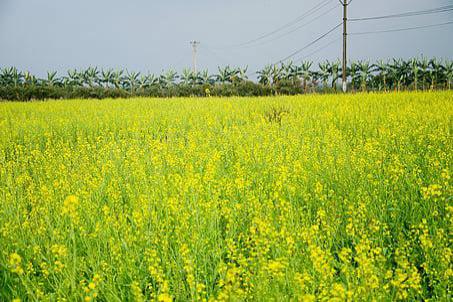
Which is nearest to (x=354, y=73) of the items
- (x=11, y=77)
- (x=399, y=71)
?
(x=399, y=71)

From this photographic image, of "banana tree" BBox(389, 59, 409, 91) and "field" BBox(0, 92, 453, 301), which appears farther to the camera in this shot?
"banana tree" BBox(389, 59, 409, 91)

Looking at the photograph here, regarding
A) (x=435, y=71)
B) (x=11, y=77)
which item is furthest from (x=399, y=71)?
(x=11, y=77)

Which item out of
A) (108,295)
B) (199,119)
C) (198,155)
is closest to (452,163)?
(198,155)

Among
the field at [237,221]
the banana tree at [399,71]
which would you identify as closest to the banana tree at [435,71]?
the banana tree at [399,71]

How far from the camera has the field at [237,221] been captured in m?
2.43

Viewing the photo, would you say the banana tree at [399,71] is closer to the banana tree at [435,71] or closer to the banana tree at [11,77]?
the banana tree at [435,71]

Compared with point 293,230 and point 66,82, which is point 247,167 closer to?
point 293,230

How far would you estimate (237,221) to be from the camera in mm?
3635

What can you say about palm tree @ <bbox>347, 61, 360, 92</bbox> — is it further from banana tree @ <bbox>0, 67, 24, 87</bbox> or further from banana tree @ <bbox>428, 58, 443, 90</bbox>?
banana tree @ <bbox>0, 67, 24, 87</bbox>

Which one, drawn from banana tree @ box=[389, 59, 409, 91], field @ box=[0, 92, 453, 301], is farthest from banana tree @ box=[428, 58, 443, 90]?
field @ box=[0, 92, 453, 301]

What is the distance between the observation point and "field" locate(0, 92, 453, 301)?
243 centimetres

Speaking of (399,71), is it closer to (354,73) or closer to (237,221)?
(354,73)

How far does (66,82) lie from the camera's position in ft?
121

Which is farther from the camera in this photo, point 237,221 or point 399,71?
point 399,71
